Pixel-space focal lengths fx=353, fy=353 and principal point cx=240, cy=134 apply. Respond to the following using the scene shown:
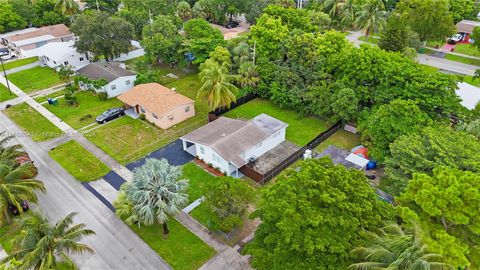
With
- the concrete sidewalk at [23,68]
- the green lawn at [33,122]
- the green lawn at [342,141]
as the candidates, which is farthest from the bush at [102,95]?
the green lawn at [342,141]

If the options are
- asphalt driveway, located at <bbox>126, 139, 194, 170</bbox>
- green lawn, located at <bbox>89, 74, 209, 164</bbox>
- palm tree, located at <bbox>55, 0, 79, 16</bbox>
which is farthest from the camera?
palm tree, located at <bbox>55, 0, 79, 16</bbox>

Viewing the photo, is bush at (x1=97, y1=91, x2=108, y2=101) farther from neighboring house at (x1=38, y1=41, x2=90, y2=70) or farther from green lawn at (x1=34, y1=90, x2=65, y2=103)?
neighboring house at (x1=38, y1=41, x2=90, y2=70)

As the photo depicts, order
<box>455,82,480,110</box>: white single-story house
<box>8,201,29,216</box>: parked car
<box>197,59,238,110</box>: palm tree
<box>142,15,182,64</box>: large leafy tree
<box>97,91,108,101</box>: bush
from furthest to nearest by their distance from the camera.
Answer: <box>142,15,182,64</box>: large leafy tree
<box>97,91,108,101</box>: bush
<box>197,59,238,110</box>: palm tree
<box>455,82,480,110</box>: white single-story house
<box>8,201,29,216</box>: parked car

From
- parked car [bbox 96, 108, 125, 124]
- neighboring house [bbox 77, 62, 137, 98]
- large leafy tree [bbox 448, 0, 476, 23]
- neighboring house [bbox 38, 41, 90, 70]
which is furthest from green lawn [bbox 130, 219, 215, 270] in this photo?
large leafy tree [bbox 448, 0, 476, 23]

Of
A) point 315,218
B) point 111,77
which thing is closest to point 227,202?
point 315,218

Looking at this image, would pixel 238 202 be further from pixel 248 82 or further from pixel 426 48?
pixel 426 48

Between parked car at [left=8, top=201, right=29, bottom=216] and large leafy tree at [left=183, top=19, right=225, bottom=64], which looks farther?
large leafy tree at [left=183, top=19, right=225, bottom=64]

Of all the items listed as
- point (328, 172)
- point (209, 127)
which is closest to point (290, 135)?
point (209, 127)
